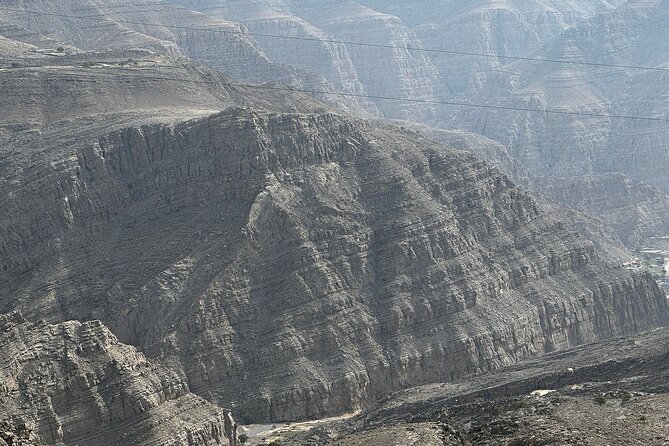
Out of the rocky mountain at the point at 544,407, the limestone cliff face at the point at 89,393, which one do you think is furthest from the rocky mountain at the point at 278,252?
the rocky mountain at the point at 544,407

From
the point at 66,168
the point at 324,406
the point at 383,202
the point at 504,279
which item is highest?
the point at 66,168

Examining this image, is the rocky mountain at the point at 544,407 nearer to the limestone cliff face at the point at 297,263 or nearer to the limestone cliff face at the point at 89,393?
the limestone cliff face at the point at 89,393

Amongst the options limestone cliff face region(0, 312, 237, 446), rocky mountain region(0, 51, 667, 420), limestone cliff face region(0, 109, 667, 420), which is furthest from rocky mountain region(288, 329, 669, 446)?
rocky mountain region(0, 51, 667, 420)

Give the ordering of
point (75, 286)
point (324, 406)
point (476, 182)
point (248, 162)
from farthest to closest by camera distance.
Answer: point (476, 182)
point (248, 162)
point (75, 286)
point (324, 406)

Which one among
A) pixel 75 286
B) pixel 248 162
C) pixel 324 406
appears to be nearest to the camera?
pixel 324 406

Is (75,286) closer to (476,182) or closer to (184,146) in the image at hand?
(184,146)

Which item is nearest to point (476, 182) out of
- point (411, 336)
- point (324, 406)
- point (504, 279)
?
point (504, 279)

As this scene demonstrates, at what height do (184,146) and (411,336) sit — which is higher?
(184,146)

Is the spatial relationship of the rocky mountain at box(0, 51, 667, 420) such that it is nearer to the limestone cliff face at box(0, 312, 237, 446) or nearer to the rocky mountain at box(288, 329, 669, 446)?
the rocky mountain at box(288, 329, 669, 446)

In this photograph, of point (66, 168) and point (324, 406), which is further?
point (66, 168)
